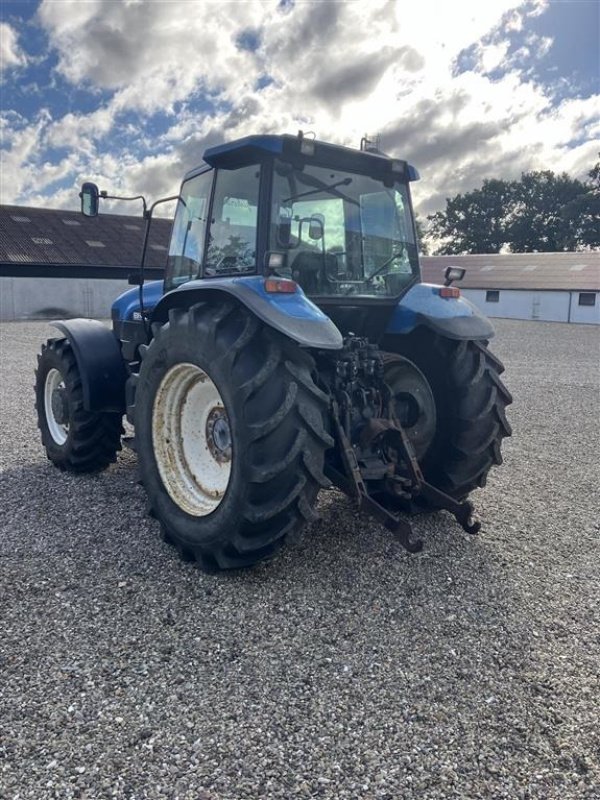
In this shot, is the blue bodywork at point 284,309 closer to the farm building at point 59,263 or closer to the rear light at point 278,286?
the rear light at point 278,286

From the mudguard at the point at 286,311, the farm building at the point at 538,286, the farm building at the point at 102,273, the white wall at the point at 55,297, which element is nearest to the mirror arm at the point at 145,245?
the mudguard at the point at 286,311

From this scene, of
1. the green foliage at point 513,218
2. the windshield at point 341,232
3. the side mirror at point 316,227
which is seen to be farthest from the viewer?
the green foliage at point 513,218

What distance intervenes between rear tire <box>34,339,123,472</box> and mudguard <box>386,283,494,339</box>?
96.5 inches

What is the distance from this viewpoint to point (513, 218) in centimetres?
5450

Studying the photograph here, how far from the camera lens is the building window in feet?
98.6

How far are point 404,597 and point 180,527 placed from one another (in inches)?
49.8

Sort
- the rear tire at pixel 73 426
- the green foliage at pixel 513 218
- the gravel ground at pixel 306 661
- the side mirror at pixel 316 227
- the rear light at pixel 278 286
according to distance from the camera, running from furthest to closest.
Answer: the green foliage at pixel 513 218 < the rear tire at pixel 73 426 < the side mirror at pixel 316 227 < the rear light at pixel 278 286 < the gravel ground at pixel 306 661

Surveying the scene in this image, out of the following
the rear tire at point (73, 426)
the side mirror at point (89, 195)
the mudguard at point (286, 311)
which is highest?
the side mirror at point (89, 195)

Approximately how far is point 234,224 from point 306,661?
252 centimetres

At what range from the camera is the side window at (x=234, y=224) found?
3658 mm

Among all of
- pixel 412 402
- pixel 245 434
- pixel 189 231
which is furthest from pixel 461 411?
pixel 189 231

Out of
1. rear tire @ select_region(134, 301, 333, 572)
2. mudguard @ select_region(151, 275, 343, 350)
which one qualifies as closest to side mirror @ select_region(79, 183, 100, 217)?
rear tire @ select_region(134, 301, 333, 572)

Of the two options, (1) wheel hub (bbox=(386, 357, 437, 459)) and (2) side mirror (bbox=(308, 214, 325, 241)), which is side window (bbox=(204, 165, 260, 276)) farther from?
(1) wheel hub (bbox=(386, 357, 437, 459))

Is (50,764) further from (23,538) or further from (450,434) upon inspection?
(450,434)
